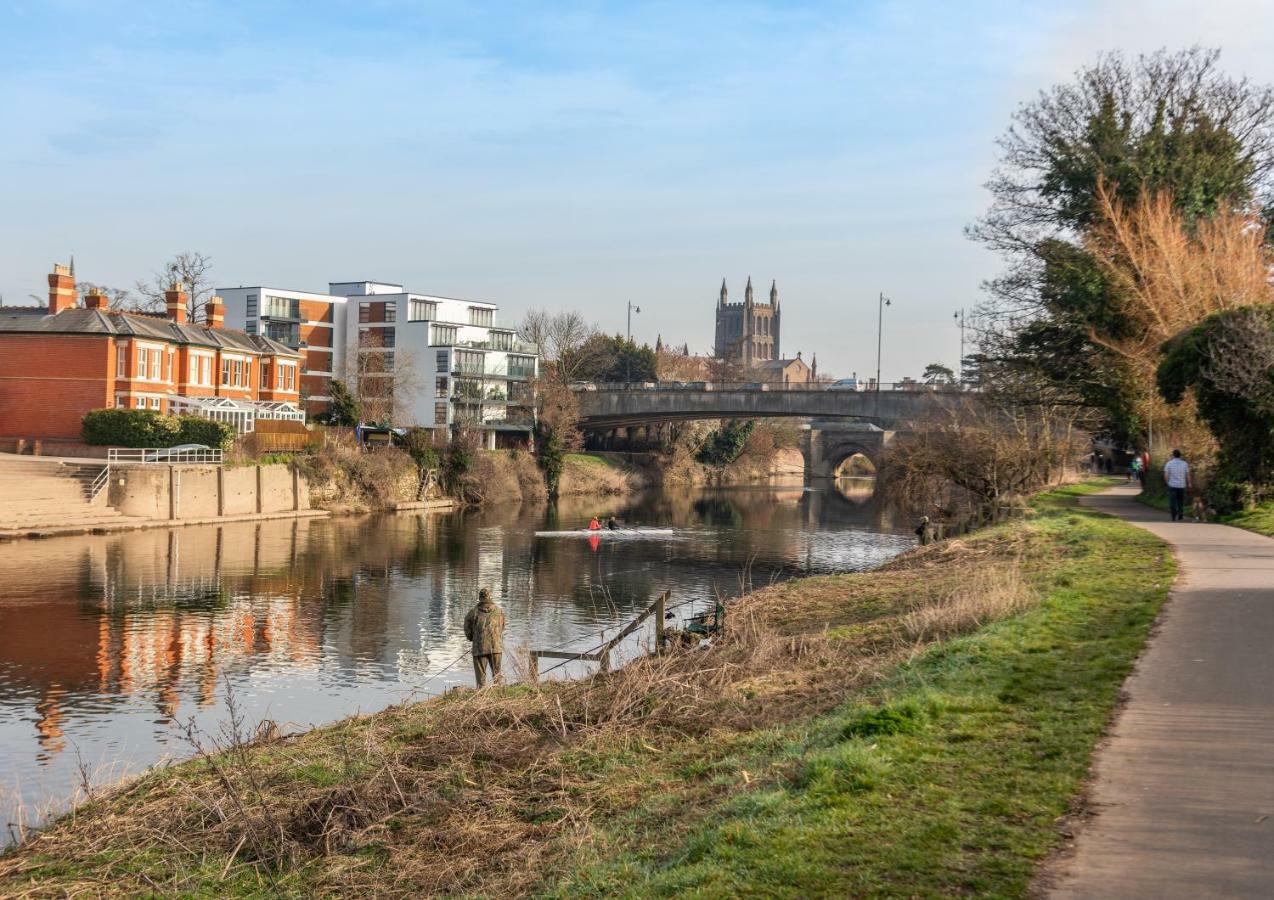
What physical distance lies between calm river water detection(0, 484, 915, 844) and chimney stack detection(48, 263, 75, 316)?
20.5 m

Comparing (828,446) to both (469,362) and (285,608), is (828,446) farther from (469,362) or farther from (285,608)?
(285,608)

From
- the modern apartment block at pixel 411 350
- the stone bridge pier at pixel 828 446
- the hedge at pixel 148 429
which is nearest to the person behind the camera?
the hedge at pixel 148 429

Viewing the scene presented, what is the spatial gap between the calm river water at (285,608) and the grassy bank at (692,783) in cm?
371

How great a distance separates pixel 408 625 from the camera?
32906 millimetres

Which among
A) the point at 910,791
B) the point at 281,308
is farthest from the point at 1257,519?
the point at 281,308

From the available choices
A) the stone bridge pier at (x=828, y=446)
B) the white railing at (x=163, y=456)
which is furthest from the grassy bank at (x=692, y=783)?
the stone bridge pier at (x=828, y=446)

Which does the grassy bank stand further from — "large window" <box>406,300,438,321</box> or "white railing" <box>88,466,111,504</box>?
"large window" <box>406,300,438,321</box>

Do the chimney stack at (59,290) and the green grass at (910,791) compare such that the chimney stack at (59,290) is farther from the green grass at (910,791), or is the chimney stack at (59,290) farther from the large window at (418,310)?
the green grass at (910,791)

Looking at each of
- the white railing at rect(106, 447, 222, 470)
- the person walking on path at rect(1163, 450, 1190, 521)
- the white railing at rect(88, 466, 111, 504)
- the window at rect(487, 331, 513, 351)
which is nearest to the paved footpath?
the person walking on path at rect(1163, 450, 1190, 521)

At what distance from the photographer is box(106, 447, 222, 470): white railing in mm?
58562

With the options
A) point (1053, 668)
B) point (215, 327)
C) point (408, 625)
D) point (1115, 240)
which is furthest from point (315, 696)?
point (215, 327)

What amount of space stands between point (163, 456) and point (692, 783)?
178 ft

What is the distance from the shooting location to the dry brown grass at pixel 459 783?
1034 centimetres

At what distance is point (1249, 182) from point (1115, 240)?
7.93 metres
